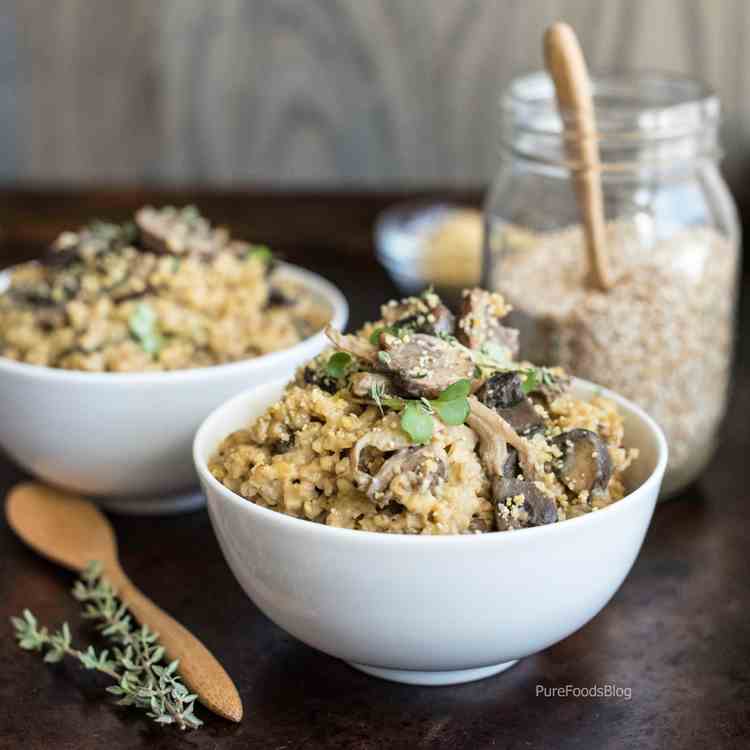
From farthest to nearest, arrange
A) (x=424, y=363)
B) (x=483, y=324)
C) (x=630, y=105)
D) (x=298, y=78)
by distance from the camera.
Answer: (x=298, y=78), (x=630, y=105), (x=483, y=324), (x=424, y=363)

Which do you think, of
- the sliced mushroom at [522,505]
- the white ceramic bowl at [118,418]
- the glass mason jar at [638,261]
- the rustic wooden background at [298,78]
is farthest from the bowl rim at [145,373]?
the rustic wooden background at [298,78]

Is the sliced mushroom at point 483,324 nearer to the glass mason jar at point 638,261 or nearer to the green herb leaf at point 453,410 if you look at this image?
the green herb leaf at point 453,410

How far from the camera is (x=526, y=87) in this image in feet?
6.35

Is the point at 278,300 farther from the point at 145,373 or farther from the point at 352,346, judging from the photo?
the point at 352,346

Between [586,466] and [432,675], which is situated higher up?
[586,466]

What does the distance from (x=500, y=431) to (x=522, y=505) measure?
9cm

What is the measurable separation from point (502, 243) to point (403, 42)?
1329 mm

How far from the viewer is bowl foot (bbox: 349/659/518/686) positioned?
1.33m

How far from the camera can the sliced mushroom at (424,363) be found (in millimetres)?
1262

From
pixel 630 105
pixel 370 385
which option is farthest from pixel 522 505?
pixel 630 105

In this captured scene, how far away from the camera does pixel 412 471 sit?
121 centimetres

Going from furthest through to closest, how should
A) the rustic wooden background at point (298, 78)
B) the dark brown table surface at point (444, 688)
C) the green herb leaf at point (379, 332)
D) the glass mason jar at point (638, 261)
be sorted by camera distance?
the rustic wooden background at point (298, 78), the glass mason jar at point (638, 261), the green herb leaf at point (379, 332), the dark brown table surface at point (444, 688)

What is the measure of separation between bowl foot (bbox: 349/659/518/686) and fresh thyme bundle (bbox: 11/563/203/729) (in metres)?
0.19

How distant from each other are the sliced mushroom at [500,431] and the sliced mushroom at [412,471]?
0.07 meters
